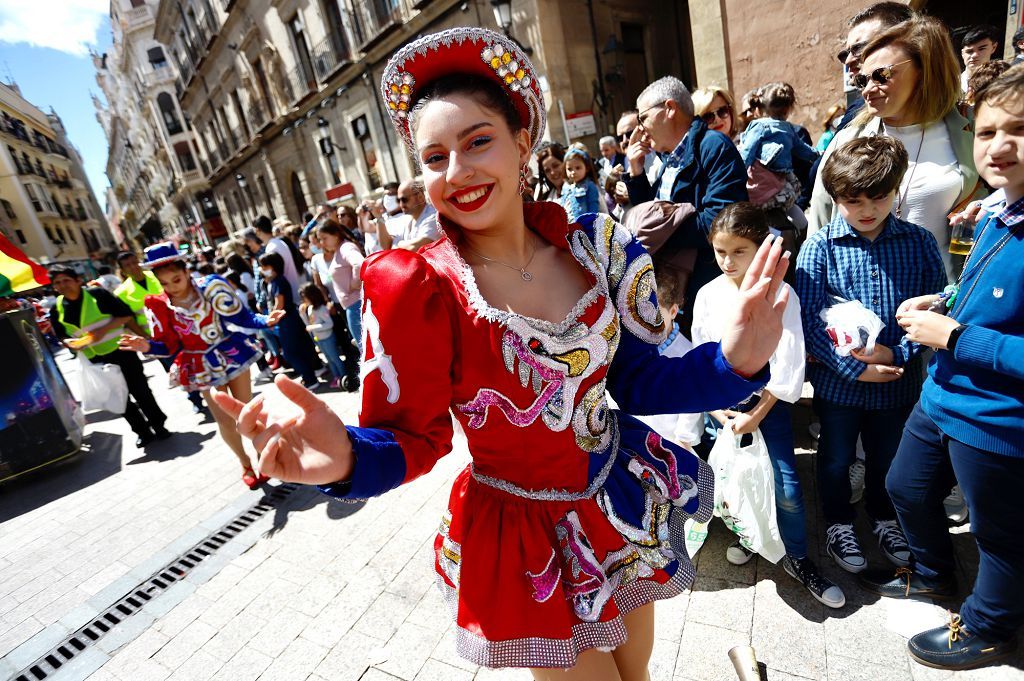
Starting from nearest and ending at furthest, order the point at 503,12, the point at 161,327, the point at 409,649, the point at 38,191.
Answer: the point at 409,649 → the point at 161,327 → the point at 503,12 → the point at 38,191

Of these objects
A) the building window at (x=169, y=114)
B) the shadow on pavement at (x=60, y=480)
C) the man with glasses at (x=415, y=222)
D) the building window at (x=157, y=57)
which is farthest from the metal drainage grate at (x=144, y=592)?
the building window at (x=157, y=57)

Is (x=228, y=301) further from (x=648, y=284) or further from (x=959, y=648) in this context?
(x=959, y=648)

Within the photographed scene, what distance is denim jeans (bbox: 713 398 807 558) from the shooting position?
2191 millimetres

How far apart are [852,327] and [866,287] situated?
197 millimetres

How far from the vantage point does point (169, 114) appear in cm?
3675

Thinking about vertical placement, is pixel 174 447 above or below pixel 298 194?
below

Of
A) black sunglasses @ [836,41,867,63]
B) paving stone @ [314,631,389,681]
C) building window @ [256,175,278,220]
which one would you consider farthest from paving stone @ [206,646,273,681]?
building window @ [256,175,278,220]

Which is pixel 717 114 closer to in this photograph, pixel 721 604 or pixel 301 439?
pixel 721 604

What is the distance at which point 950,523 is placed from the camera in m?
2.35

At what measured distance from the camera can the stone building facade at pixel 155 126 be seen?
1412 inches

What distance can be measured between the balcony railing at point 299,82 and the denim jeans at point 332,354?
590 inches

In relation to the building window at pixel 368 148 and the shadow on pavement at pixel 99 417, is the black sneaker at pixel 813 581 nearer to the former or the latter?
A: the shadow on pavement at pixel 99 417

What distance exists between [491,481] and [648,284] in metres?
0.68

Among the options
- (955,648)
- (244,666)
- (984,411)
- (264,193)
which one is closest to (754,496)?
(955,648)
